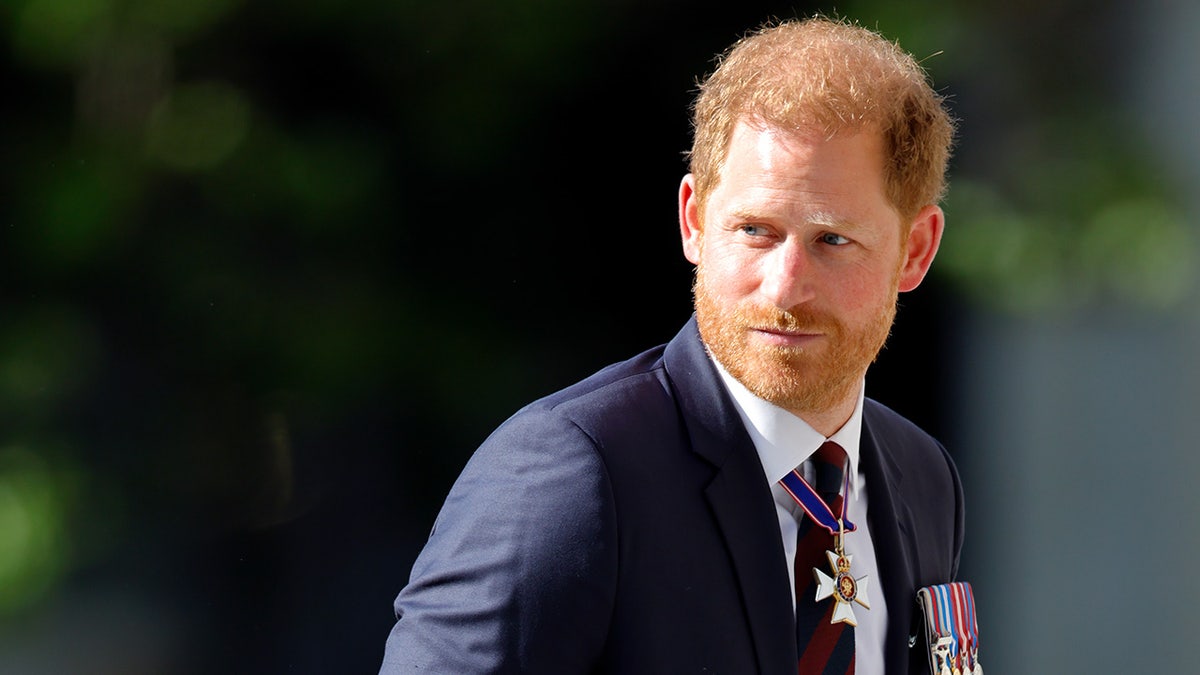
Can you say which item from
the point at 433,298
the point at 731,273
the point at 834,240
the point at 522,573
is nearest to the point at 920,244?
the point at 834,240

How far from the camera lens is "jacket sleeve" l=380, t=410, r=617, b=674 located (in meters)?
1.55

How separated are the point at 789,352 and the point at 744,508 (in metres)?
0.21

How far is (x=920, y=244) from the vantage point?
1.98 metres

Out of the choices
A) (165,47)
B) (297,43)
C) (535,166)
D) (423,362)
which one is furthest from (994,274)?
(165,47)

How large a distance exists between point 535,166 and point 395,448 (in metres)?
0.85

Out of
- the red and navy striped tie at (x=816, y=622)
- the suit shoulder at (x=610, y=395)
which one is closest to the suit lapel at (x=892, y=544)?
the red and navy striped tie at (x=816, y=622)

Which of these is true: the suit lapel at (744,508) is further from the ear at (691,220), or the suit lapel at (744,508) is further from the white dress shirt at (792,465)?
the ear at (691,220)

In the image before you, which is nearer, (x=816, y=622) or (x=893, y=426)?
(x=816, y=622)

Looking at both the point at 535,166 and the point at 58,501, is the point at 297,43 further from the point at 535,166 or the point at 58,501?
the point at 58,501

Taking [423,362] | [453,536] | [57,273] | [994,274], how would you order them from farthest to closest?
1. [994,274]
2. [423,362]
3. [57,273]
4. [453,536]

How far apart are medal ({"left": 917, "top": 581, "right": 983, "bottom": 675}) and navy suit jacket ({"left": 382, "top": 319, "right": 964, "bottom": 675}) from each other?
0.09 meters

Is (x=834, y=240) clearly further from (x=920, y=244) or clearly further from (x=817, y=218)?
(x=920, y=244)

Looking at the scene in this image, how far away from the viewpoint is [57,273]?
3248 millimetres

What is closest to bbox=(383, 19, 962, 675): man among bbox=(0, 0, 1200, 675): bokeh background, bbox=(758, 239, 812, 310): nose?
bbox=(758, 239, 812, 310): nose
